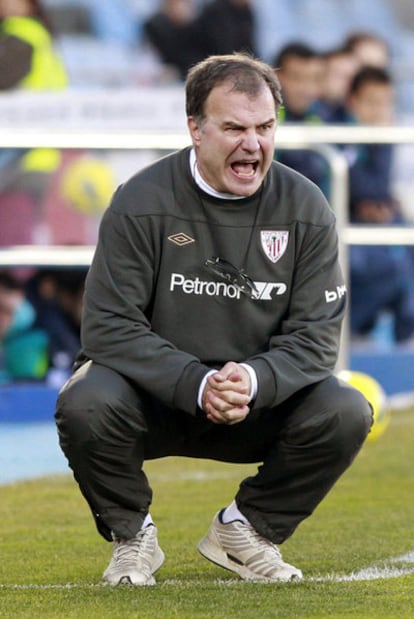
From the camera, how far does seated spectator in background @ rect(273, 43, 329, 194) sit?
38.7ft

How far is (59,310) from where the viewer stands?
1166 centimetres

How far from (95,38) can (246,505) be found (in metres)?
7.31

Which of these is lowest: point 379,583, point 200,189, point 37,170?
point 37,170

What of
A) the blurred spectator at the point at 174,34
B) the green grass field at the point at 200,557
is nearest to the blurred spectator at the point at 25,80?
the blurred spectator at the point at 174,34

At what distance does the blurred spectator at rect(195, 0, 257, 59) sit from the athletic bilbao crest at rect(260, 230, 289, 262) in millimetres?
7019

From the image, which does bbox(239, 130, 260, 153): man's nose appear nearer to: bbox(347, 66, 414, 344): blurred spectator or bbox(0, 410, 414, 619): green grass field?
bbox(0, 410, 414, 619): green grass field

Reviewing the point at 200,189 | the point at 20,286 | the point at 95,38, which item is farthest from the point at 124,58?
the point at 200,189

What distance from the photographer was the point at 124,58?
11969 mm

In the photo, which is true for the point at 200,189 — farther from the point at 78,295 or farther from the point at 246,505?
→ the point at 78,295

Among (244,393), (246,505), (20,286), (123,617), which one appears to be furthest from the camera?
(20,286)

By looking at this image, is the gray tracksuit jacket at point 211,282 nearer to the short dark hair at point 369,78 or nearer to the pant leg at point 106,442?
the pant leg at point 106,442

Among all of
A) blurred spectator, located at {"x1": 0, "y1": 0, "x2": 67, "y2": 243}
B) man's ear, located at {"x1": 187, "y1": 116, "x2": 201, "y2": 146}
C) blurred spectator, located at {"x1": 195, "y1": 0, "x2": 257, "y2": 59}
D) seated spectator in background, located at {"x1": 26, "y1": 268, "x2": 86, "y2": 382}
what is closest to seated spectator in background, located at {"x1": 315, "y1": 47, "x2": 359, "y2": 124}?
blurred spectator, located at {"x1": 195, "y1": 0, "x2": 257, "y2": 59}

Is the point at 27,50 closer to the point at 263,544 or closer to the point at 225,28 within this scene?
the point at 225,28

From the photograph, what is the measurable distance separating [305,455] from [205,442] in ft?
1.16
